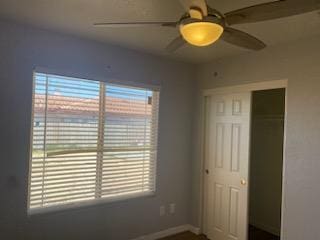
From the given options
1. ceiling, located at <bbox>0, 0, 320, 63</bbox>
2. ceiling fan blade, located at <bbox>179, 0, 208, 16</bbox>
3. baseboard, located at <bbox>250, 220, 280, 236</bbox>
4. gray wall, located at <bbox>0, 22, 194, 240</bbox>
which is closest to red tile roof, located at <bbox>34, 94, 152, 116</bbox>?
gray wall, located at <bbox>0, 22, 194, 240</bbox>

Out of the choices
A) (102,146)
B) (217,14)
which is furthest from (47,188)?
(217,14)

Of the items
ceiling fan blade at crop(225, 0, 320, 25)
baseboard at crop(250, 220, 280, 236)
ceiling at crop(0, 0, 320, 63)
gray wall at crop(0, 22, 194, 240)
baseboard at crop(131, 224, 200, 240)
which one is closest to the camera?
ceiling fan blade at crop(225, 0, 320, 25)

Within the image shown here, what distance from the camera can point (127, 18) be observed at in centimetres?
241

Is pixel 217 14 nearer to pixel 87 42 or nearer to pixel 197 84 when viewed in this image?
pixel 87 42

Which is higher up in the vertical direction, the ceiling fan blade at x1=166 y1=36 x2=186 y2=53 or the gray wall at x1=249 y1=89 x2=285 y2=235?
the ceiling fan blade at x1=166 y1=36 x2=186 y2=53

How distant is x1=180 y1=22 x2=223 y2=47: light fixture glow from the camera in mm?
1523

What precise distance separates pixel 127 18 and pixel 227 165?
2.29m

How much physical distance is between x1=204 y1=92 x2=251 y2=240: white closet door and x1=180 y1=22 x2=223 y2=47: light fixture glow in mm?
1975

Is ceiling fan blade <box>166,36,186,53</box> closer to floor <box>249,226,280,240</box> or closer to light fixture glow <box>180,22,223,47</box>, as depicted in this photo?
light fixture glow <box>180,22,223,47</box>

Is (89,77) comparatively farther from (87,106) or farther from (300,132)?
(300,132)

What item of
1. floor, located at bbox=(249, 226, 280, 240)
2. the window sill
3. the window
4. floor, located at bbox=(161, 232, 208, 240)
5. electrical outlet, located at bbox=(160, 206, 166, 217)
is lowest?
floor, located at bbox=(249, 226, 280, 240)

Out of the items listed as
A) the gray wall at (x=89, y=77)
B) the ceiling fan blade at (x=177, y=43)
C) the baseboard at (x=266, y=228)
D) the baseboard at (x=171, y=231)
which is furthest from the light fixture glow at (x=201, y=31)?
the baseboard at (x=266, y=228)

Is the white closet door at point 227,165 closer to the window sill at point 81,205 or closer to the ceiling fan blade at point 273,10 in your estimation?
the window sill at point 81,205

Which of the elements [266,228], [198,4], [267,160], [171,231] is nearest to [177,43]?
[198,4]
